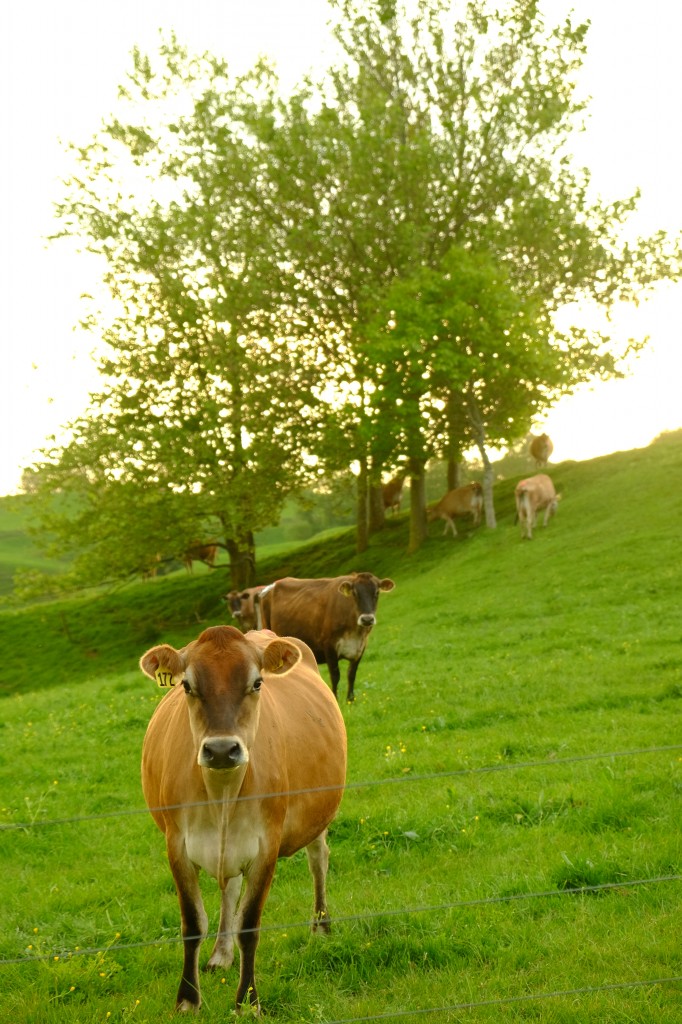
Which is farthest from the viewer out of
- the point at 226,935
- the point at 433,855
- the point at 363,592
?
the point at 363,592

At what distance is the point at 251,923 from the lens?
5254 mm

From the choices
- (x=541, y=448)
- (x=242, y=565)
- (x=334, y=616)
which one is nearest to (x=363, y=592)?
(x=334, y=616)

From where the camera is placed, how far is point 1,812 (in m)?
10.1

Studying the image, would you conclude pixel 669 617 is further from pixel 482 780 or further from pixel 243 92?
pixel 243 92

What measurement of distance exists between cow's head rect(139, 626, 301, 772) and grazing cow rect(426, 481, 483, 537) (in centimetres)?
3249

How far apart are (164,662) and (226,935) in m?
2.05

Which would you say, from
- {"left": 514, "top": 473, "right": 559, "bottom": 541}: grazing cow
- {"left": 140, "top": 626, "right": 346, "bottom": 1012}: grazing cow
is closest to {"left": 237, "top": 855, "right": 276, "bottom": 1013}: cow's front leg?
{"left": 140, "top": 626, "right": 346, "bottom": 1012}: grazing cow

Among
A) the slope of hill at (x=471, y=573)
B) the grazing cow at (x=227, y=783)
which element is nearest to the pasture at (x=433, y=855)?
the grazing cow at (x=227, y=783)

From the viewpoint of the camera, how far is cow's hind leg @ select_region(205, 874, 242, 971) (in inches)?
236

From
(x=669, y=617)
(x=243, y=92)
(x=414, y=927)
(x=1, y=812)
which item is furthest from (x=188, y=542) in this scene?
(x=414, y=927)

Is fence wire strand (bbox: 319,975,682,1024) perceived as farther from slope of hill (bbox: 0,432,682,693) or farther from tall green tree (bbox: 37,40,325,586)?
tall green tree (bbox: 37,40,325,586)

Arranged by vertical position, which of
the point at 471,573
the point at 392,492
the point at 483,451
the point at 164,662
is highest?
the point at 483,451

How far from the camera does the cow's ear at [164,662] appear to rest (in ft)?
17.3

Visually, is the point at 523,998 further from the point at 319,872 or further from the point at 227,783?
the point at 227,783
